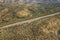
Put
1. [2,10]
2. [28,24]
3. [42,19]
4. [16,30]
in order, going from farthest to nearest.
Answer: [2,10]
[42,19]
[28,24]
[16,30]

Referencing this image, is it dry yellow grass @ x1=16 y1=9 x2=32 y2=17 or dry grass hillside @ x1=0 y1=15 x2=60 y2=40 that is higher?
dry grass hillside @ x1=0 y1=15 x2=60 y2=40

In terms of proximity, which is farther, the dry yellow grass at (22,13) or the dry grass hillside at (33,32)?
the dry yellow grass at (22,13)

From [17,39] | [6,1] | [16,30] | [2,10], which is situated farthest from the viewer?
[6,1]

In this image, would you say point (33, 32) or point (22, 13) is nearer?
point (33, 32)

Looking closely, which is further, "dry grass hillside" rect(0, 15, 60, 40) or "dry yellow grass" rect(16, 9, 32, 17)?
"dry yellow grass" rect(16, 9, 32, 17)

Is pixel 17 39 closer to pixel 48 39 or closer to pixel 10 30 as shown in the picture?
pixel 10 30

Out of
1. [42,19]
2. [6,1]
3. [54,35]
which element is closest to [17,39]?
[54,35]

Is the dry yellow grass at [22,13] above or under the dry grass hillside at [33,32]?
under

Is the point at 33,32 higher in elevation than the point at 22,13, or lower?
higher
